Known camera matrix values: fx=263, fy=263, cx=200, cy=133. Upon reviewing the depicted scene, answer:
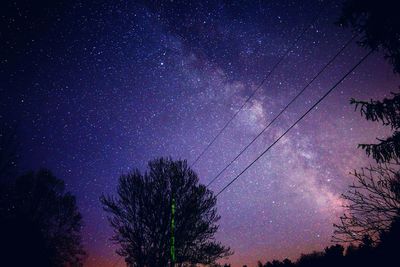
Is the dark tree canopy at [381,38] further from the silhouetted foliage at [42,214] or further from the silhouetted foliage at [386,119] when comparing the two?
the silhouetted foliage at [42,214]

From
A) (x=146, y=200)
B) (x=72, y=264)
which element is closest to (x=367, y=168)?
(x=146, y=200)

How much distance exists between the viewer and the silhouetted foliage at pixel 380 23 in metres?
5.90

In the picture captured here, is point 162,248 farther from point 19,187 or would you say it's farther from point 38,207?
point 19,187

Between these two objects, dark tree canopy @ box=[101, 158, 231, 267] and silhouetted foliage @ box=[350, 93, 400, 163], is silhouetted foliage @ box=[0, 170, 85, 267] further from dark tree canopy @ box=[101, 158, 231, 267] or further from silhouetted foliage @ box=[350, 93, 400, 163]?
silhouetted foliage @ box=[350, 93, 400, 163]

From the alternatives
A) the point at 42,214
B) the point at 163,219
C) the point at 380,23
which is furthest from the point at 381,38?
the point at 42,214

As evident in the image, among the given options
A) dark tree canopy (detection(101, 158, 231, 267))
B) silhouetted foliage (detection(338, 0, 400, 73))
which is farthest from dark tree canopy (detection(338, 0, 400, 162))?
dark tree canopy (detection(101, 158, 231, 267))

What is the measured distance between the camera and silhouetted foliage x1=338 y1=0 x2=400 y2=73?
5898mm

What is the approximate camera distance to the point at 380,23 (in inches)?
241

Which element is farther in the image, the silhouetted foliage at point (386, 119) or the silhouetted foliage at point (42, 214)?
the silhouetted foliage at point (42, 214)

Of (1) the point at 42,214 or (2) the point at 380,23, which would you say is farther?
(1) the point at 42,214

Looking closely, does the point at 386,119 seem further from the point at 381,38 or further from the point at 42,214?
the point at 42,214

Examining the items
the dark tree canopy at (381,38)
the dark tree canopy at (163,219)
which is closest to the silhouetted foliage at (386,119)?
the dark tree canopy at (381,38)

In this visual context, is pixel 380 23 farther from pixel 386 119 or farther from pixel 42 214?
pixel 42 214

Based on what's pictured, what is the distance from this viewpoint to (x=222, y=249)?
16.2 m
